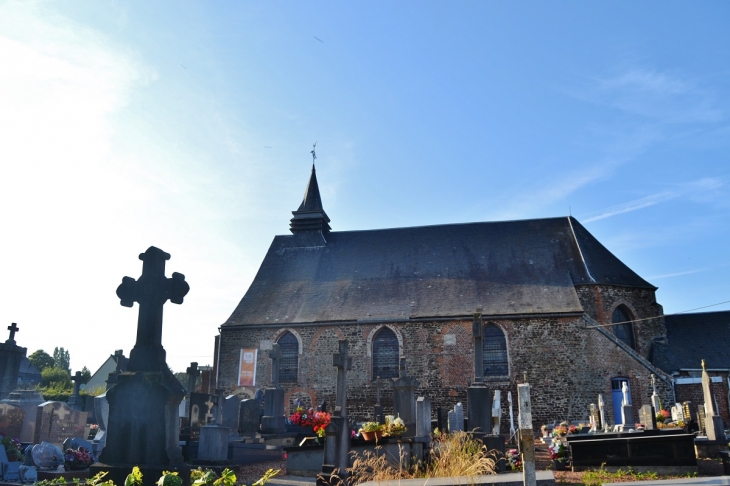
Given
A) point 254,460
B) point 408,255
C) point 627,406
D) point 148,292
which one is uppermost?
point 408,255

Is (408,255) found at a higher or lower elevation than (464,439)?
higher

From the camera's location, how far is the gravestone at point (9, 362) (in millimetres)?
16328

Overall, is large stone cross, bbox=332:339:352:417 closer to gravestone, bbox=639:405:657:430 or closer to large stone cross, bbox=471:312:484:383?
large stone cross, bbox=471:312:484:383

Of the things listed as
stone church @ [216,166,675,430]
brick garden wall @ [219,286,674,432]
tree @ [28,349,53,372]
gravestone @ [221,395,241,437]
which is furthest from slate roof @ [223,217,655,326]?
tree @ [28,349,53,372]

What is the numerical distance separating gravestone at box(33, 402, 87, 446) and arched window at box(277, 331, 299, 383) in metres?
7.59

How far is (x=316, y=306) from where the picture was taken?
2333 centimetres

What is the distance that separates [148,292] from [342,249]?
18837mm

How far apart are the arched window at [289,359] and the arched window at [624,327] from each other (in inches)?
474

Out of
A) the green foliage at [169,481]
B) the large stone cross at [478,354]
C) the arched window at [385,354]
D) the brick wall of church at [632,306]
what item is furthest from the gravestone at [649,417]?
the green foliage at [169,481]

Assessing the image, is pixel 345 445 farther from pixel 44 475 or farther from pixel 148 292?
pixel 44 475

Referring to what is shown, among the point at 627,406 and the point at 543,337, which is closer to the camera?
the point at 627,406

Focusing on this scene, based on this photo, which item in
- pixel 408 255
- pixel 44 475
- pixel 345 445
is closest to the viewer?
pixel 345 445

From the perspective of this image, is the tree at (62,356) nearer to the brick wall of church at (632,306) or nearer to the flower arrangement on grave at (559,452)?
the brick wall of church at (632,306)

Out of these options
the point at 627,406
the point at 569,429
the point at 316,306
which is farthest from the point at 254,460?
the point at 316,306
